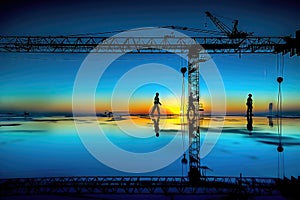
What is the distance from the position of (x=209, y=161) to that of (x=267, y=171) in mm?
5757

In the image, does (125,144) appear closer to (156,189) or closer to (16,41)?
(156,189)

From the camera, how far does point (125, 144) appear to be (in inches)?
1439

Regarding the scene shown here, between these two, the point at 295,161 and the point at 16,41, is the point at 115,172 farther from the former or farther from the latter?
the point at 16,41

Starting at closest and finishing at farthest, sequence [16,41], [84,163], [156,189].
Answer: [156,189] → [84,163] → [16,41]

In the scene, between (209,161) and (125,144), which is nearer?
(209,161)

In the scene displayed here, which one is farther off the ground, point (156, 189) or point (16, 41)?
point (16, 41)

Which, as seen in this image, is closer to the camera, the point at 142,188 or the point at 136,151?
the point at 142,188

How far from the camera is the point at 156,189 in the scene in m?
18.9

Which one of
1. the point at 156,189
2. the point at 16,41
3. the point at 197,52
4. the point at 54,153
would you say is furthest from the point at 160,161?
the point at 16,41

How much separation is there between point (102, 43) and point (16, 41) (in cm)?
1334

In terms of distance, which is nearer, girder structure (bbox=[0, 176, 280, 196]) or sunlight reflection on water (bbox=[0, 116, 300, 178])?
girder structure (bbox=[0, 176, 280, 196])

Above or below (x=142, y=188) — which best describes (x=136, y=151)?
above

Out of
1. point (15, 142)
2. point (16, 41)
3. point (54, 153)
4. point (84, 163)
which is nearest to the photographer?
point (84, 163)

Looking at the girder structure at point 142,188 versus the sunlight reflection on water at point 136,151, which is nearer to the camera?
the girder structure at point 142,188
